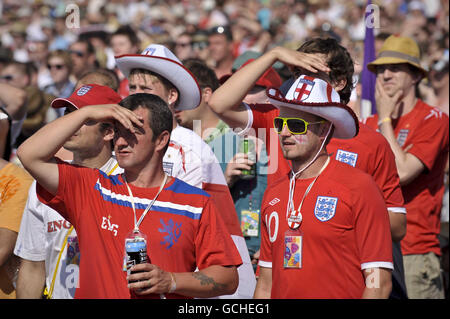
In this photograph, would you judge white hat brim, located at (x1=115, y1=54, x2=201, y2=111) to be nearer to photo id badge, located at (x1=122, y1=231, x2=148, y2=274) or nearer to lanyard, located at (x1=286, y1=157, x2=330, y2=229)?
lanyard, located at (x1=286, y1=157, x2=330, y2=229)

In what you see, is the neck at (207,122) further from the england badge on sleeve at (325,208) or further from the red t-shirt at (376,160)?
the england badge on sleeve at (325,208)

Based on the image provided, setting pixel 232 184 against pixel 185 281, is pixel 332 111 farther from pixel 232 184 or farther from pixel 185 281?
pixel 232 184

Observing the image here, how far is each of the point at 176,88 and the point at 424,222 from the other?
2598 mm

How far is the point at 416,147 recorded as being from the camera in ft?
23.6

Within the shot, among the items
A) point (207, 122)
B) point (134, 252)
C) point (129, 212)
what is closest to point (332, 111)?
point (129, 212)

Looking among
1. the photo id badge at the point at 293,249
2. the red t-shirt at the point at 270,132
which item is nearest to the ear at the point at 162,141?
the photo id badge at the point at 293,249

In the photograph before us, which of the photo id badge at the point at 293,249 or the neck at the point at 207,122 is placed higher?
the neck at the point at 207,122

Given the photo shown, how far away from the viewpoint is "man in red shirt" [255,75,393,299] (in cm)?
447

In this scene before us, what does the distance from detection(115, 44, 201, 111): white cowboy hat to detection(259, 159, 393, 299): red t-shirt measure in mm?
1868

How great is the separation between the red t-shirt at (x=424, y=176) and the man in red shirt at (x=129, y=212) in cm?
316

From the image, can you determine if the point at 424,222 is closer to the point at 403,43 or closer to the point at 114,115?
the point at 403,43

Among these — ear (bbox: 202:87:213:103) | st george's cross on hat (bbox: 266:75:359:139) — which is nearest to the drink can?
ear (bbox: 202:87:213:103)

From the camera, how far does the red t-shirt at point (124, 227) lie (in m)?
4.39
